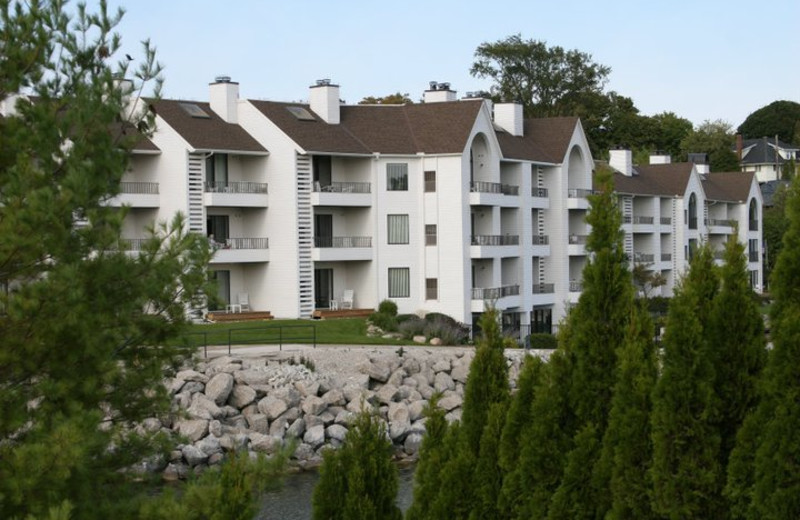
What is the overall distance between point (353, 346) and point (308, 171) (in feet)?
34.3

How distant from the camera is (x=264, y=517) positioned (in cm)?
2941

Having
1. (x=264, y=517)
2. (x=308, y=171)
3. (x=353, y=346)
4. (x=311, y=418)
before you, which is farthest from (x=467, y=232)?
(x=264, y=517)

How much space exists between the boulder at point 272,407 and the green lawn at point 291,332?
21.8 feet

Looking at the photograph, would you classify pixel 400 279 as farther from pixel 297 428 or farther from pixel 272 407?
pixel 297 428

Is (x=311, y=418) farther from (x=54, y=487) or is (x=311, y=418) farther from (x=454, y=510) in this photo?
(x=54, y=487)

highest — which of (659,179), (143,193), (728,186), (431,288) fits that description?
(728,186)

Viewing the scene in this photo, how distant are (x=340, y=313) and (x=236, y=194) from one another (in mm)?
6455

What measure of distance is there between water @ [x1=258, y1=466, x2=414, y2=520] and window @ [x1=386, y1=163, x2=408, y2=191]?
24.6 m

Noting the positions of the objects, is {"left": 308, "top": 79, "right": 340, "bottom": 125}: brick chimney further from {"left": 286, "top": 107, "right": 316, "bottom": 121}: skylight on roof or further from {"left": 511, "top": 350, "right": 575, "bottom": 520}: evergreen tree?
{"left": 511, "top": 350, "right": 575, "bottom": 520}: evergreen tree

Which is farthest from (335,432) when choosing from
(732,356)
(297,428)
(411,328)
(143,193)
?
(732,356)

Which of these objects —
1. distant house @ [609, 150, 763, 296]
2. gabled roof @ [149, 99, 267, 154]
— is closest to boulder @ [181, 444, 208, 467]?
gabled roof @ [149, 99, 267, 154]

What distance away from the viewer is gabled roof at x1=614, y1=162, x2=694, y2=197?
74.4m

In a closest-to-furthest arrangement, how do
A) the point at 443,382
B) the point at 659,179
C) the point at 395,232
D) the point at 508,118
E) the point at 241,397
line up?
1. the point at 241,397
2. the point at 443,382
3. the point at 395,232
4. the point at 508,118
5. the point at 659,179

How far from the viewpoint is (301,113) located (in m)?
57.4
